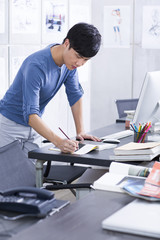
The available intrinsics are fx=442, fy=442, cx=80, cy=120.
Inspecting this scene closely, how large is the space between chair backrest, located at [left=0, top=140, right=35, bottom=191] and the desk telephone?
→ 79 centimetres

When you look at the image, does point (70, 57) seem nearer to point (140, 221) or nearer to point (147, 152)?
point (147, 152)

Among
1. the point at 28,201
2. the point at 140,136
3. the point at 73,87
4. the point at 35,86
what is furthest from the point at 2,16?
the point at 28,201

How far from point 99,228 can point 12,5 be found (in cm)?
311

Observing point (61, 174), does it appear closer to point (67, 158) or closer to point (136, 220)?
point (67, 158)

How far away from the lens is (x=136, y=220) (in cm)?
142

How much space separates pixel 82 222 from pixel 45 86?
1549 millimetres

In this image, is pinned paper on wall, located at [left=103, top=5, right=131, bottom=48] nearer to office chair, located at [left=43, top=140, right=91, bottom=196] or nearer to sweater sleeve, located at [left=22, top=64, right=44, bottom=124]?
office chair, located at [left=43, top=140, right=91, bottom=196]

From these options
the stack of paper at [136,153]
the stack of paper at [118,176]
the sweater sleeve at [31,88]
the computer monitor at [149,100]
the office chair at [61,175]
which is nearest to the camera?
the stack of paper at [118,176]

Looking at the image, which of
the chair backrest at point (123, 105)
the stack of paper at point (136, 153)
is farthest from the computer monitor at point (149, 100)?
the chair backrest at point (123, 105)

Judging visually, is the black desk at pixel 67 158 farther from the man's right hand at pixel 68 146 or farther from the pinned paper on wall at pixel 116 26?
the pinned paper on wall at pixel 116 26

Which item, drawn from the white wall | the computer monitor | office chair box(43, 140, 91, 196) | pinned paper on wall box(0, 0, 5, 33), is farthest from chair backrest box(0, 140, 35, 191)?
the white wall

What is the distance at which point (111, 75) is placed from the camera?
576 cm

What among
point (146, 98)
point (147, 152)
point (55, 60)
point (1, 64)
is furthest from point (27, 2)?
point (147, 152)

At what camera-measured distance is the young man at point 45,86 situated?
2580mm
